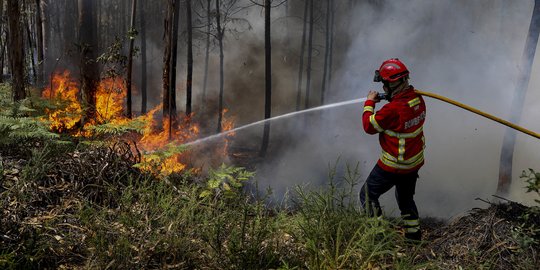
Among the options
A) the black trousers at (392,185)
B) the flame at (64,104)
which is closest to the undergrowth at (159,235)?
the black trousers at (392,185)

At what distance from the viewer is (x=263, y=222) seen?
2.75 meters

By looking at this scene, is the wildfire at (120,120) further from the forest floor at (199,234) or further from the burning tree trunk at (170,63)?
the forest floor at (199,234)

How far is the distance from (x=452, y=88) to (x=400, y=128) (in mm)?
5995

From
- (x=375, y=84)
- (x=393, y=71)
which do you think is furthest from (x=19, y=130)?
(x=375, y=84)

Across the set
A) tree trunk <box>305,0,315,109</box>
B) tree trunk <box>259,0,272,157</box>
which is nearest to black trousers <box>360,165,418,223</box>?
tree trunk <box>305,0,315,109</box>

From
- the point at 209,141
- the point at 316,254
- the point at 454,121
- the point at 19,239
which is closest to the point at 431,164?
the point at 454,121

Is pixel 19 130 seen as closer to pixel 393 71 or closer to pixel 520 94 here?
pixel 393 71

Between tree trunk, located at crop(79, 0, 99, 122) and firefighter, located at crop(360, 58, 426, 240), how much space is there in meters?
7.69

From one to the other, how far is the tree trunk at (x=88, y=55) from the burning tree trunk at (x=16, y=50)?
3.07 metres

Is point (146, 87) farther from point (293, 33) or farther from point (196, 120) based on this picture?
point (293, 33)

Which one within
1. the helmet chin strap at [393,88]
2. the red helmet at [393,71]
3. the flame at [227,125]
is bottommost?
the flame at [227,125]

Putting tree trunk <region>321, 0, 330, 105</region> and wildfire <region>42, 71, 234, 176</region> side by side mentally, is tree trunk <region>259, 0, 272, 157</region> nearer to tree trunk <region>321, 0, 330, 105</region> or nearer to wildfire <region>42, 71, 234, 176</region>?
wildfire <region>42, 71, 234, 176</region>

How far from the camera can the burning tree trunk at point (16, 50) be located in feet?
19.3

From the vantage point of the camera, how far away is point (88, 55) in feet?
34.2
